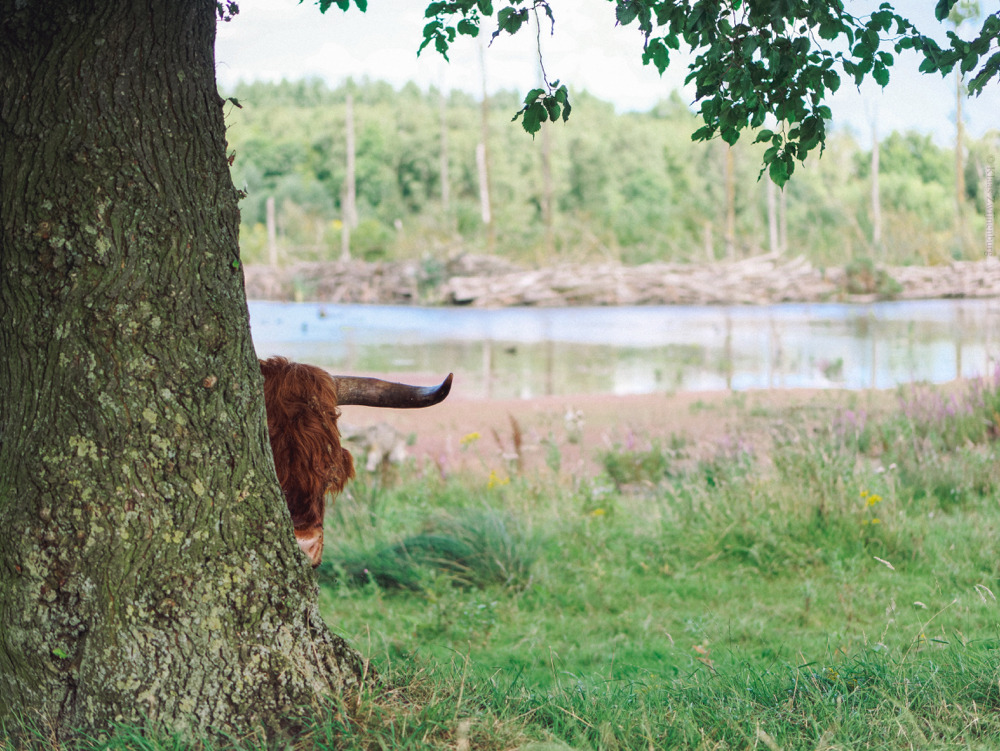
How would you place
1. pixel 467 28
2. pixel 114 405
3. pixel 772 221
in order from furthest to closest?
pixel 772 221 → pixel 467 28 → pixel 114 405

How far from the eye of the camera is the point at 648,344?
952 inches

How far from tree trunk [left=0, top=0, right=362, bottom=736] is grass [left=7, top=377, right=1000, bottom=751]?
219mm

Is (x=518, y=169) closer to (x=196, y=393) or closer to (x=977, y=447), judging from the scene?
(x=977, y=447)

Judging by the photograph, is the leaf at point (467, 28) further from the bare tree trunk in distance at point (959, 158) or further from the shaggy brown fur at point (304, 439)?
the bare tree trunk in distance at point (959, 158)

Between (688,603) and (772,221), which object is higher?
(772,221)

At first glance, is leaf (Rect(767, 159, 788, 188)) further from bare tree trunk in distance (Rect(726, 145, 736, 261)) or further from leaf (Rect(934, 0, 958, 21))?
bare tree trunk in distance (Rect(726, 145, 736, 261))

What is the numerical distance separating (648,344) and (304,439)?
21.7 meters

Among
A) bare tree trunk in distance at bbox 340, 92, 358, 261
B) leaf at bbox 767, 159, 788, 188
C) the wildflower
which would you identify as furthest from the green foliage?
bare tree trunk in distance at bbox 340, 92, 358, 261

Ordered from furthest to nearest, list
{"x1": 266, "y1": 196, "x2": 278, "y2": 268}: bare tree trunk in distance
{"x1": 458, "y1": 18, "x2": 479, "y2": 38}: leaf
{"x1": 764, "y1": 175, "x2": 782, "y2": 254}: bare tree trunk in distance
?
{"x1": 764, "y1": 175, "x2": 782, "y2": 254}: bare tree trunk in distance, {"x1": 266, "y1": 196, "x2": 278, "y2": 268}: bare tree trunk in distance, {"x1": 458, "y1": 18, "x2": 479, "y2": 38}: leaf

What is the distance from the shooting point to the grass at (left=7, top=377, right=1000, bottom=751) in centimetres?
272

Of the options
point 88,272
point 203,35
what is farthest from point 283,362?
point 203,35

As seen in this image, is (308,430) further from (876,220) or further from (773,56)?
(876,220)

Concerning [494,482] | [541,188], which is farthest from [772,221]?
[494,482]

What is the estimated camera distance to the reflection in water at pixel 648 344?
1734 centimetres
